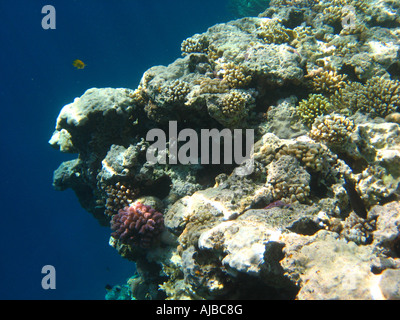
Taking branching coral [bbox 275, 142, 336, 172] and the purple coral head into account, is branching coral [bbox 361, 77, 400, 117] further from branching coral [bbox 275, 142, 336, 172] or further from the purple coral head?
the purple coral head

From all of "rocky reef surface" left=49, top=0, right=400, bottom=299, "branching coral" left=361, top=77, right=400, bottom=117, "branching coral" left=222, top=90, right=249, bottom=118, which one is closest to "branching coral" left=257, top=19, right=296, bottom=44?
"rocky reef surface" left=49, top=0, right=400, bottom=299

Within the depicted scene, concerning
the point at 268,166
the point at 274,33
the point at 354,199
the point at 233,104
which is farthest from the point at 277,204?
the point at 274,33

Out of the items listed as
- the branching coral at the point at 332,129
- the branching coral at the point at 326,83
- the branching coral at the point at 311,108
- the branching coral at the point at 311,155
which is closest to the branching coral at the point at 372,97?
the branching coral at the point at 326,83

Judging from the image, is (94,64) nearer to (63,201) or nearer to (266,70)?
(63,201)

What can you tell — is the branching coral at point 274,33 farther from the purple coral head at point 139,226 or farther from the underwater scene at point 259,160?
the purple coral head at point 139,226

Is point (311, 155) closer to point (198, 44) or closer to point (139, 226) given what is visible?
point (139, 226)

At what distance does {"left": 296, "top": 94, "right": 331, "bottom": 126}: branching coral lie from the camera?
5113 millimetres

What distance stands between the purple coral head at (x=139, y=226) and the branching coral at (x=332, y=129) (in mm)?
3505

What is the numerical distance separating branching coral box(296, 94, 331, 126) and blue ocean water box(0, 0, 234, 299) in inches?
1727

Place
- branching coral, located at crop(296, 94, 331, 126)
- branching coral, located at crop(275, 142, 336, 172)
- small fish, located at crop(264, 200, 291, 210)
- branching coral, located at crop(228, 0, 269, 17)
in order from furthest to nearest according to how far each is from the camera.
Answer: branching coral, located at crop(228, 0, 269, 17)
branching coral, located at crop(296, 94, 331, 126)
branching coral, located at crop(275, 142, 336, 172)
small fish, located at crop(264, 200, 291, 210)

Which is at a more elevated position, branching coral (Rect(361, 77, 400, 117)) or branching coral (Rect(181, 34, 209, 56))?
branching coral (Rect(181, 34, 209, 56))

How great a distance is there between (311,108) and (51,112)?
203 ft

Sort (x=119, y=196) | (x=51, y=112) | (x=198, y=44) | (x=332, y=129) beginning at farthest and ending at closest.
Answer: (x=51, y=112), (x=198, y=44), (x=119, y=196), (x=332, y=129)

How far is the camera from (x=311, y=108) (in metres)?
5.20
